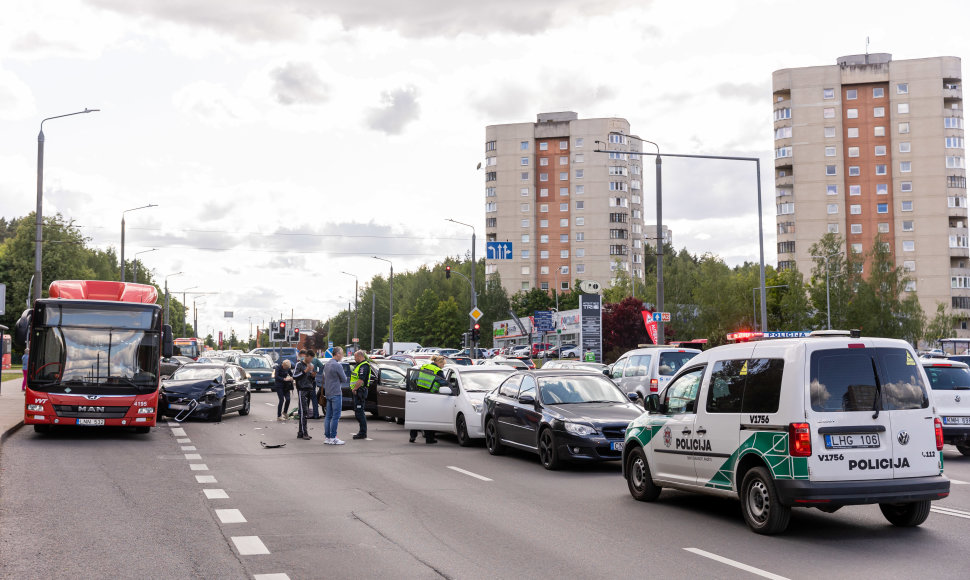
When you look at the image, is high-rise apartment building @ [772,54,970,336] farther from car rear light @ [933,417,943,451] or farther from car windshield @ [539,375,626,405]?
car rear light @ [933,417,943,451]

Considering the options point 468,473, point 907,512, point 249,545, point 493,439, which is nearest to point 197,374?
point 493,439

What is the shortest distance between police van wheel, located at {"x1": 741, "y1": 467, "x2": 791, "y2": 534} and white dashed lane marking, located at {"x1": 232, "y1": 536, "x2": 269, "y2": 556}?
4.57 metres

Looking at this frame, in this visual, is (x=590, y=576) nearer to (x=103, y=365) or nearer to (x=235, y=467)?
(x=235, y=467)

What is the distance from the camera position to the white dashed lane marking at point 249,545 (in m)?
8.27

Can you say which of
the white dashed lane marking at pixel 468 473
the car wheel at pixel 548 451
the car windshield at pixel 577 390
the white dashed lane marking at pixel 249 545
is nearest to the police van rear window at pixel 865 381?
the white dashed lane marking at pixel 249 545

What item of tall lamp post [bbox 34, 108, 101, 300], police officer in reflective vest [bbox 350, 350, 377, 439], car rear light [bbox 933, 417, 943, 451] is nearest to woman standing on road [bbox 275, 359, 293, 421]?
police officer in reflective vest [bbox 350, 350, 377, 439]

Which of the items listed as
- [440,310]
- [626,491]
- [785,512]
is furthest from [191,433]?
[440,310]

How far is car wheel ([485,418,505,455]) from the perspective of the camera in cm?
1727

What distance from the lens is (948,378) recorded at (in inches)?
680

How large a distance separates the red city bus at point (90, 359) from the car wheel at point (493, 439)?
6808 mm

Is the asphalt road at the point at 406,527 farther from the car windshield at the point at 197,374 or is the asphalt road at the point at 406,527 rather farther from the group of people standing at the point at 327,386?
the car windshield at the point at 197,374

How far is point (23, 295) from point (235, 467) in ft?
285

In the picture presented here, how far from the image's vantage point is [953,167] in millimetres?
105812

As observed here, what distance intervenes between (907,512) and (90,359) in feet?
49.8
